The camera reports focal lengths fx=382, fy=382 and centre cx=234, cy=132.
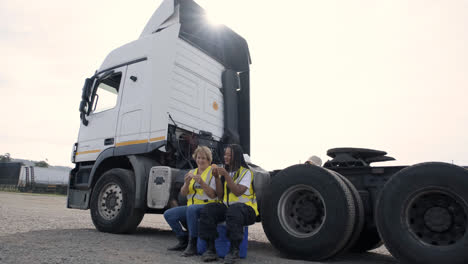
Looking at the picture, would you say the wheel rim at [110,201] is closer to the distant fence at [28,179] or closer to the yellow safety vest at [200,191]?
the yellow safety vest at [200,191]

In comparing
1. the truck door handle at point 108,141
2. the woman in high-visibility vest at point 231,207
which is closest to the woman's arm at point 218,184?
the woman in high-visibility vest at point 231,207

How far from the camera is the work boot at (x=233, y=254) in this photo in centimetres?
361

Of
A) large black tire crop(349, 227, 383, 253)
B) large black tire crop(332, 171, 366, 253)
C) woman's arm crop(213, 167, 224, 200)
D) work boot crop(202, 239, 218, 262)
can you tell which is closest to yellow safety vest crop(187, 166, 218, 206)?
woman's arm crop(213, 167, 224, 200)

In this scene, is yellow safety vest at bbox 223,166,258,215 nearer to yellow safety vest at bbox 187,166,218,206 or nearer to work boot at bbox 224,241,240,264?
yellow safety vest at bbox 187,166,218,206

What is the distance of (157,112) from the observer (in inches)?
219

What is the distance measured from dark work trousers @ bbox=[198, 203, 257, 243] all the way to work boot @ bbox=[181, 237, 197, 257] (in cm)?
24

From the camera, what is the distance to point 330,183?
383 cm

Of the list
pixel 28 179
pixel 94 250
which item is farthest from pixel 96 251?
pixel 28 179

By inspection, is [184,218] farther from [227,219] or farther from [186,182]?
[227,219]

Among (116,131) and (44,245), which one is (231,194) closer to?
(44,245)

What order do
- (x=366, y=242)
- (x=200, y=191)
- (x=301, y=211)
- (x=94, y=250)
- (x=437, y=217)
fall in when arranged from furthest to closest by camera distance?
(x=366, y=242) → (x=200, y=191) → (x=301, y=211) → (x=94, y=250) → (x=437, y=217)

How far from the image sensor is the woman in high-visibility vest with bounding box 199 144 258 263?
12.3ft

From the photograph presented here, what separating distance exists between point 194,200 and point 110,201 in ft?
6.76

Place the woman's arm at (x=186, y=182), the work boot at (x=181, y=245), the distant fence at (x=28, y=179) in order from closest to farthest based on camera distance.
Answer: the woman's arm at (x=186, y=182), the work boot at (x=181, y=245), the distant fence at (x=28, y=179)
